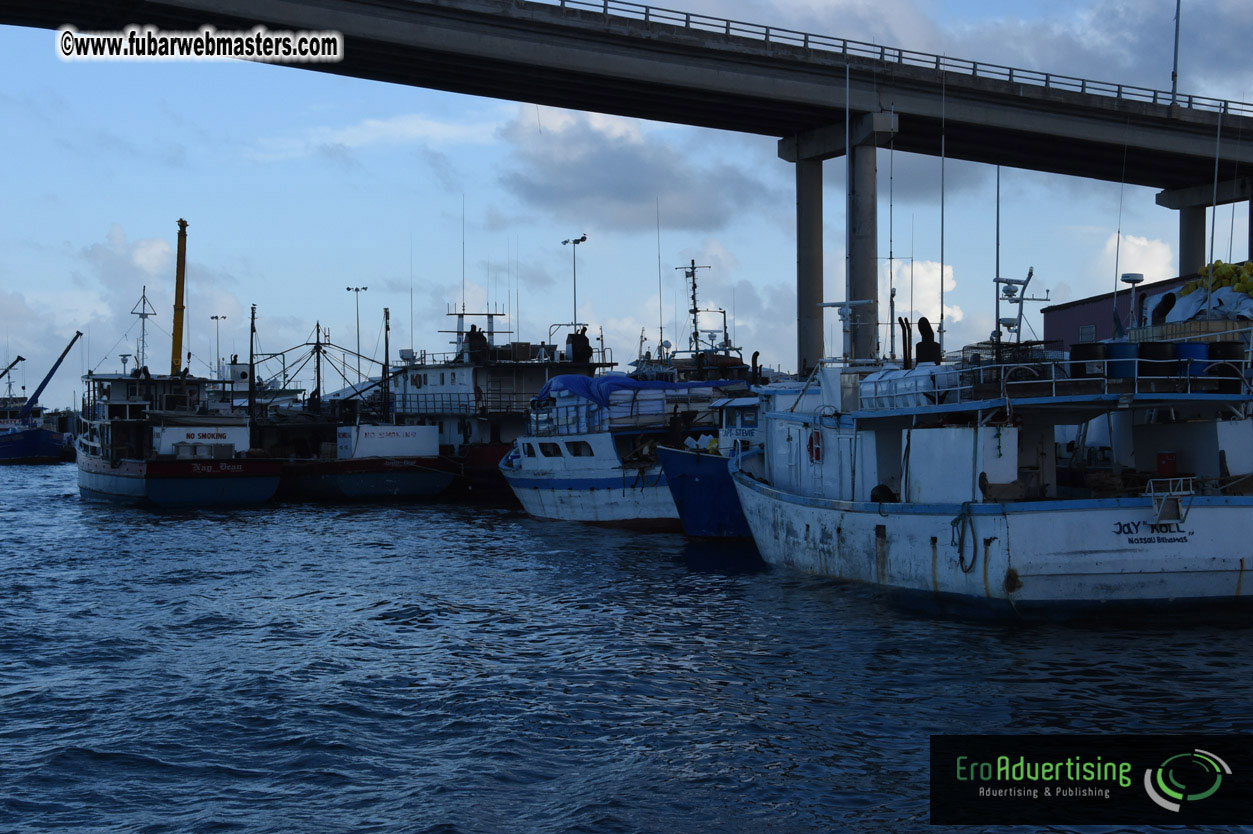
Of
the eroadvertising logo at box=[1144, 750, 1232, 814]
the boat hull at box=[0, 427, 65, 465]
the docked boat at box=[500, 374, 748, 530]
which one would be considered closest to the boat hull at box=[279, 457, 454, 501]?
the docked boat at box=[500, 374, 748, 530]

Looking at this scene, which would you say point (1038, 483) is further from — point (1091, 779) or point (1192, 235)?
point (1192, 235)

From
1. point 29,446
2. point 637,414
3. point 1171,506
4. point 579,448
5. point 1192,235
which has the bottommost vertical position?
point 1171,506

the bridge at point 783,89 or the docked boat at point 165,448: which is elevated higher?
the bridge at point 783,89

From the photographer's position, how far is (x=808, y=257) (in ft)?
229

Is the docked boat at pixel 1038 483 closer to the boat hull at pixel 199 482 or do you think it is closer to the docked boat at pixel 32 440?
the boat hull at pixel 199 482

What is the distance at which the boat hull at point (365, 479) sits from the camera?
63156 millimetres

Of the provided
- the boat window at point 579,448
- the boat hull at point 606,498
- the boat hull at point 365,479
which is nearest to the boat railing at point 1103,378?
Answer: the boat hull at point 606,498

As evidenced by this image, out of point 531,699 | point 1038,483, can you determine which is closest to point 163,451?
point 531,699

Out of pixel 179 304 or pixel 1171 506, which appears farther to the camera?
pixel 179 304

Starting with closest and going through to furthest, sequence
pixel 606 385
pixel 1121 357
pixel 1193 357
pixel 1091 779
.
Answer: pixel 1091 779
pixel 1121 357
pixel 1193 357
pixel 606 385

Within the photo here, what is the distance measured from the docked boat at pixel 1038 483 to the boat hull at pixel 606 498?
540 inches

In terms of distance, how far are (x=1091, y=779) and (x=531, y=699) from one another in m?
9.14

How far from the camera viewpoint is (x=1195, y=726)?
17.1 metres

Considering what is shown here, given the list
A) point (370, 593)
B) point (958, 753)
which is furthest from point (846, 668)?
point (370, 593)
